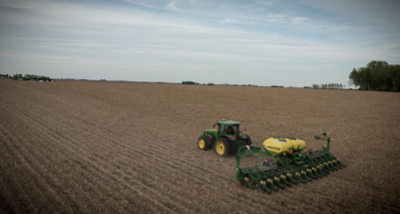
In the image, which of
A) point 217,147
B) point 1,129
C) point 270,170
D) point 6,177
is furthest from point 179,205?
point 1,129

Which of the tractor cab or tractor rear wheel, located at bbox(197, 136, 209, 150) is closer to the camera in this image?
the tractor cab

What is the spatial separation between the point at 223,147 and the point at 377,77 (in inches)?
3017

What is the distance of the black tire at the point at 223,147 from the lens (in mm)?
10336

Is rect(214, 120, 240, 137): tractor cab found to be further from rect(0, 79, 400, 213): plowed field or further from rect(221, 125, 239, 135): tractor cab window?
rect(0, 79, 400, 213): plowed field

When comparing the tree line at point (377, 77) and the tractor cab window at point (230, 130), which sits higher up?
the tree line at point (377, 77)

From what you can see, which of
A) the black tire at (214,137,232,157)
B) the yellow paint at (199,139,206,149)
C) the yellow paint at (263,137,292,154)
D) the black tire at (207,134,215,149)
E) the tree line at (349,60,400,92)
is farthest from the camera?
the tree line at (349,60,400,92)

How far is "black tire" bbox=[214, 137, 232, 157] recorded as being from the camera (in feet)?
33.9

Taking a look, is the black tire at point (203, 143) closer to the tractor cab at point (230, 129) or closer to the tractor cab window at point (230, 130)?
the tractor cab at point (230, 129)

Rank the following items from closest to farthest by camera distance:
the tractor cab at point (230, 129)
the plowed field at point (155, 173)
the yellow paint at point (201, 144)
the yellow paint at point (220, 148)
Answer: the plowed field at point (155, 173) < the yellow paint at point (220, 148) < the tractor cab at point (230, 129) < the yellow paint at point (201, 144)

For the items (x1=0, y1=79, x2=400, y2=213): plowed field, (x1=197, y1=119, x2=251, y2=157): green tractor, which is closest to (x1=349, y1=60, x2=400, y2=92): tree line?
(x1=0, y1=79, x2=400, y2=213): plowed field

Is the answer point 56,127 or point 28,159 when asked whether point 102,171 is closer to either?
point 28,159

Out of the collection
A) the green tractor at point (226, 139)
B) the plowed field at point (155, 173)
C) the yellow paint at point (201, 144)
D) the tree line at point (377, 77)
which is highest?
the tree line at point (377, 77)

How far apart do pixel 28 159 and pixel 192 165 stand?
21.6 feet

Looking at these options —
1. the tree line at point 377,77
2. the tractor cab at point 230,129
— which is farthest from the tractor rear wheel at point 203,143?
the tree line at point 377,77
